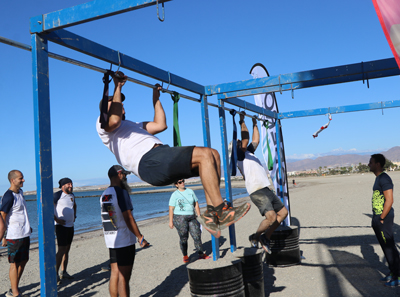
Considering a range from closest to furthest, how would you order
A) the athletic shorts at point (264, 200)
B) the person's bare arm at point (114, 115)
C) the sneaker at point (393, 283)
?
the person's bare arm at point (114, 115) < the sneaker at point (393, 283) < the athletic shorts at point (264, 200)

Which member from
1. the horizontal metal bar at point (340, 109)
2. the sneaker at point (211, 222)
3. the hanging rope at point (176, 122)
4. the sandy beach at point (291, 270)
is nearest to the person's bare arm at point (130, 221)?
the hanging rope at point (176, 122)

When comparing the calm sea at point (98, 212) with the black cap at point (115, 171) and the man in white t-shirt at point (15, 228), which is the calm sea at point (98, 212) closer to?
the man in white t-shirt at point (15, 228)

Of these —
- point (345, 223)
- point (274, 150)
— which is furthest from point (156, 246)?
point (345, 223)

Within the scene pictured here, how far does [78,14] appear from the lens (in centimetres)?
277

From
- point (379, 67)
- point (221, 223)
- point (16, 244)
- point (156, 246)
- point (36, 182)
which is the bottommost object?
point (156, 246)

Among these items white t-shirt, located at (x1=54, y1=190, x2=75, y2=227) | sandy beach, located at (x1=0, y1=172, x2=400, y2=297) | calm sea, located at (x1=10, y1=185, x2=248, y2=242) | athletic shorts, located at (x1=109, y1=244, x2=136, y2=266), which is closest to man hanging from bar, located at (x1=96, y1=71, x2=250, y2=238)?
athletic shorts, located at (x1=109, y1=244, x2=136, y2=266)

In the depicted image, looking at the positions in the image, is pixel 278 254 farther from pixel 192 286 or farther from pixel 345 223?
pixel 345 223

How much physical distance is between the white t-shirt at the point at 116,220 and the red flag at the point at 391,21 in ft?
10.5

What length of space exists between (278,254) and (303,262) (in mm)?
544

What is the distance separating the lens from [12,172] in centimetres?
513

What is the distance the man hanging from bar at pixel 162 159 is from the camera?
263cm

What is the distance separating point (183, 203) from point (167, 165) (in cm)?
446

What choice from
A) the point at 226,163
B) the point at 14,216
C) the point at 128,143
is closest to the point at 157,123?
the point at 128,143

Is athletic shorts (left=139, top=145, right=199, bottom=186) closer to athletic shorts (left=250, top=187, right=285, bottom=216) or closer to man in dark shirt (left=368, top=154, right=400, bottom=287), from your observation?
athletic shorts (left=250, top=187, right=285, bottom=216)
